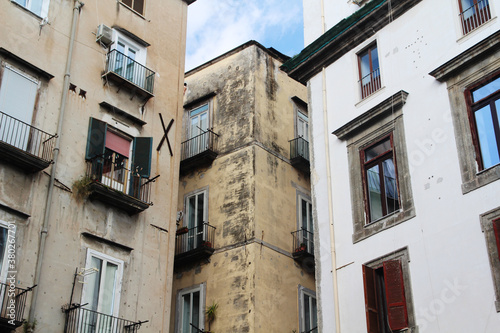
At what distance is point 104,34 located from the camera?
2211cm

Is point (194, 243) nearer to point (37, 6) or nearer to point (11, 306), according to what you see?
point (11, 306)

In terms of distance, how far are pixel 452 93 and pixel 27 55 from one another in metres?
12.1

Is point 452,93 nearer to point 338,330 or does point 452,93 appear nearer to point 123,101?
point 338,330

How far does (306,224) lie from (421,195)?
925cm

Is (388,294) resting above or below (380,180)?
below

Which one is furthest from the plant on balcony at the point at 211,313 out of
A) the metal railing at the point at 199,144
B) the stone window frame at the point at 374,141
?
the stone window frame at the point at 374,141

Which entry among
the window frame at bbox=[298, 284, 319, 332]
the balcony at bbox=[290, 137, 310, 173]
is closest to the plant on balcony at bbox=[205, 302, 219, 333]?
the window frame at bbox=[298, 284, 319, 332]

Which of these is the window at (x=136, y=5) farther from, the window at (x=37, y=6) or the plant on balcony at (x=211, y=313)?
the plant on balcony at (x=211, y=313)

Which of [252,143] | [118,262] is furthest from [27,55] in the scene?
[252,143]

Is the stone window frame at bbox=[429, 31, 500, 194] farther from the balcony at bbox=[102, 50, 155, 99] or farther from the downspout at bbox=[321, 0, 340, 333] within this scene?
the balcony at bbox=[102, 50, 155, 99]

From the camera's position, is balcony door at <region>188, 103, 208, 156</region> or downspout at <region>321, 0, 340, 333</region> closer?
downspout at <region>321, 0, 340, 333</region>

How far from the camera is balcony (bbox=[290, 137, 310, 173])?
27000 millimetres

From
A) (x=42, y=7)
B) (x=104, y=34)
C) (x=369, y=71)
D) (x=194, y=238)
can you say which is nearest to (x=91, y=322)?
(x=194, y=238)

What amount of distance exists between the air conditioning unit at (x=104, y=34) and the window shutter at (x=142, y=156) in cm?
340
